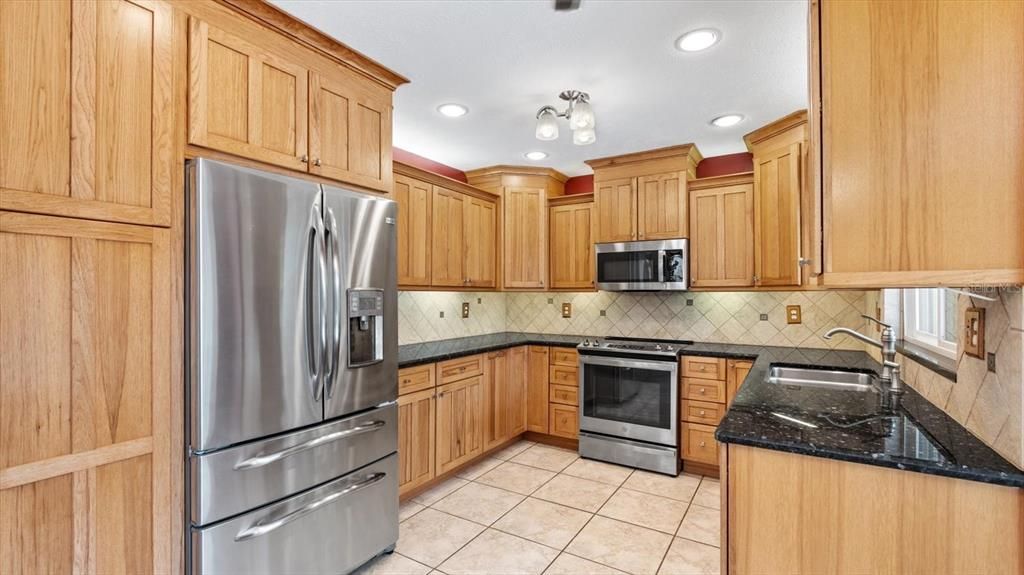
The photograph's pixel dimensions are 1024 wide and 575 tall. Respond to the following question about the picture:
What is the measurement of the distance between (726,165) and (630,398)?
2147 millimetres

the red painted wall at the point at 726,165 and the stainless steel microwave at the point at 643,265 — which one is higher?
the red painted wall at the point at 726,165

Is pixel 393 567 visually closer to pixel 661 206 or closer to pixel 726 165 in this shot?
pixel 661 206

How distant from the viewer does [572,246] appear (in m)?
4.26

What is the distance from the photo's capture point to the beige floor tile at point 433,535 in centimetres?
238

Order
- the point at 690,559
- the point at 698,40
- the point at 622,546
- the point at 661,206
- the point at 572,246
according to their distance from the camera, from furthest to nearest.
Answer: the point at 572,246 < the point at 661,206 < the point at 622,546 < the point at 690,559 < the point at 698,40

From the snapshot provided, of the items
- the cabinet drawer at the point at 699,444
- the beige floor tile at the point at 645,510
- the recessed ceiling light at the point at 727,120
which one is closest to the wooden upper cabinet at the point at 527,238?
the recessed ceiling light at the point at 727,120

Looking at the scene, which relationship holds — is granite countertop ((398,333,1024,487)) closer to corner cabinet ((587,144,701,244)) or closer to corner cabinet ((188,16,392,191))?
corner cabinet ((587,144,701,244))

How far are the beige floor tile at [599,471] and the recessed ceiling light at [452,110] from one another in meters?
2.69

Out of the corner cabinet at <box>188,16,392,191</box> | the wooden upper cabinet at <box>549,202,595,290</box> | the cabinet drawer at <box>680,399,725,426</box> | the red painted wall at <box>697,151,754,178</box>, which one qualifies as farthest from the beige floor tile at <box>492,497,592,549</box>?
the red painted wall at <box>697,151,754,178</box>

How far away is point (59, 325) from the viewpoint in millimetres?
1369

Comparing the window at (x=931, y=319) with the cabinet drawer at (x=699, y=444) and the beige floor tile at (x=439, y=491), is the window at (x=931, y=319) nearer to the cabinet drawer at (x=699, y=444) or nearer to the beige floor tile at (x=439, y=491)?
the cabinet drawer at (x=699, y=444)

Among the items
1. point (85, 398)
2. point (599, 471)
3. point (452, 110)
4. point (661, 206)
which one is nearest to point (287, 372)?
point (85, 398)

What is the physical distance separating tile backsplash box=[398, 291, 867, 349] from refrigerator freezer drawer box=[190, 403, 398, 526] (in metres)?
1.47

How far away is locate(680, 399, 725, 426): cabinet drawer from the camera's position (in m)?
3.35
